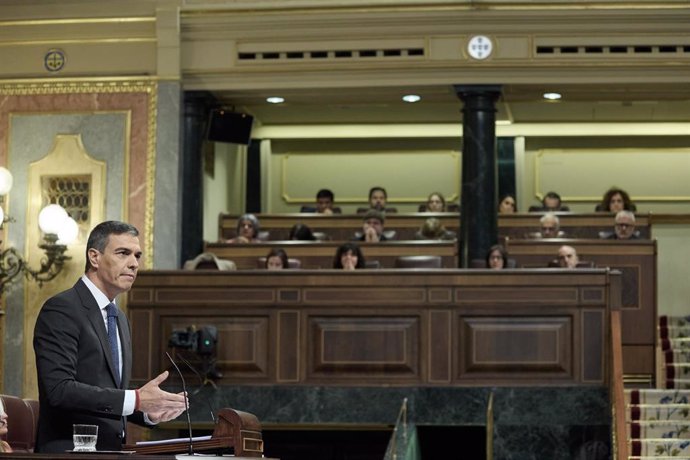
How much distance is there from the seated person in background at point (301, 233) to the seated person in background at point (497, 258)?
2.28m

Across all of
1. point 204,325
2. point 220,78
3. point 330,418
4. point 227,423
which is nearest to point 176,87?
point 220,78

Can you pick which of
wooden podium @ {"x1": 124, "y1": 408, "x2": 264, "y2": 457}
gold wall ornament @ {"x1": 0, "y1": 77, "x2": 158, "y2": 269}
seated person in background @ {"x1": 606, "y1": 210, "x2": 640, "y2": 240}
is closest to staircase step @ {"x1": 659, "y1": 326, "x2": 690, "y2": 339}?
seated person in background @ {"x1": 606, "y1": 210, "x2": 640, "y2": 240}

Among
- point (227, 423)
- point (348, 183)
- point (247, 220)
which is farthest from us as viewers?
point (348, 183)

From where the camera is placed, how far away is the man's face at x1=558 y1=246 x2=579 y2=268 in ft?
36.4

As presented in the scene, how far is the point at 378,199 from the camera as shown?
48.2ft

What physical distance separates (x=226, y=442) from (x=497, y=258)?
7.15 m

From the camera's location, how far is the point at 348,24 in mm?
12453

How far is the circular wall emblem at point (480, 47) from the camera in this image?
12281 mm

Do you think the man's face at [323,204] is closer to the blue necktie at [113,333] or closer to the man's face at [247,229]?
the man's face at [247,229]

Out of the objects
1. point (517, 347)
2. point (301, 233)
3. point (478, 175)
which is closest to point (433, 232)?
point (478, 175)

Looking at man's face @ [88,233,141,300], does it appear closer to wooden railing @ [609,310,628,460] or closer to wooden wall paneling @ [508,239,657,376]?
wooden railing @ [609,310,628,460]

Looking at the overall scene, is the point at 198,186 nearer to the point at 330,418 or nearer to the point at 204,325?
the point at 204,325

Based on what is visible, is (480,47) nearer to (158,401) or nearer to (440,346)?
(440,346)

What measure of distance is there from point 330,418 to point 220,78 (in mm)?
3668
